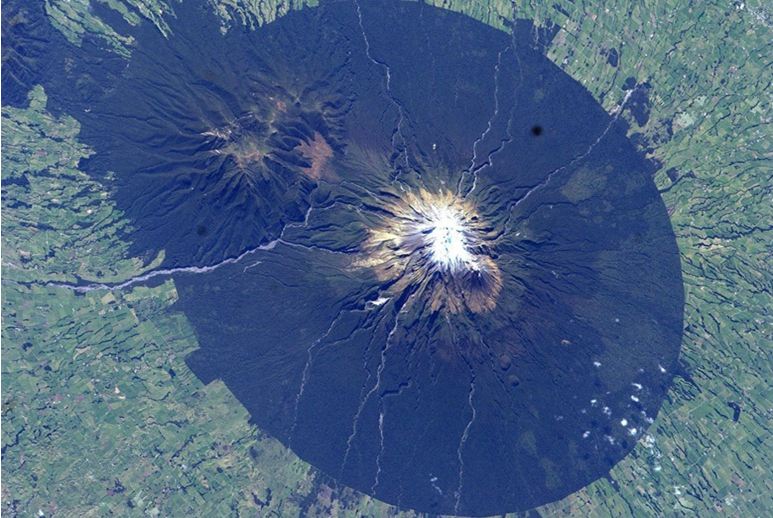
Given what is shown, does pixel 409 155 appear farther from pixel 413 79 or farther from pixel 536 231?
pixel 536 231

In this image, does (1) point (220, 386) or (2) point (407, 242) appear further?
(1) point (220, 386)

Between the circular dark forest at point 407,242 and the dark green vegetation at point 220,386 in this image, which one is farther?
the dark green vegetation at point 220,386

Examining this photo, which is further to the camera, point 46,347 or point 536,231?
point 46,347

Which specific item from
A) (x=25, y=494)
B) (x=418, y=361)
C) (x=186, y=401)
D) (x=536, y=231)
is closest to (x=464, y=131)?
(x=536, y=231)

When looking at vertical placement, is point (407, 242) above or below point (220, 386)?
above

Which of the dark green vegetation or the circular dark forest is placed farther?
the dark green vegetation
